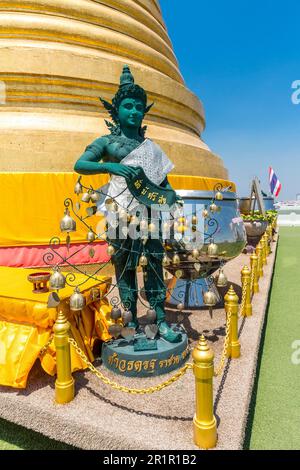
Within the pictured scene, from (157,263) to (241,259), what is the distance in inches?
327

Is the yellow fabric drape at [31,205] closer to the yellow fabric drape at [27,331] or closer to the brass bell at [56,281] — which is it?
the yellow fabric drape at [27,331]

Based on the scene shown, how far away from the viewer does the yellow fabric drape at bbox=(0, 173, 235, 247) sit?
24.2 feet

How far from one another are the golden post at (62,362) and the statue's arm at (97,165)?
5.15 ft

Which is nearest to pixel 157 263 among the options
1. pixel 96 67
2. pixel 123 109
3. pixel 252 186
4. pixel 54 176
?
pixel 123 109

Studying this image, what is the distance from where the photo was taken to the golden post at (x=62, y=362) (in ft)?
9.82

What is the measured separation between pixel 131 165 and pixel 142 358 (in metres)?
2.13

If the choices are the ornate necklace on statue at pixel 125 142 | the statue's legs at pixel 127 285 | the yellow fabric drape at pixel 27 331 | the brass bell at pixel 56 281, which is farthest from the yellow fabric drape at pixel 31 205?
the brass bell at pixel 56 281

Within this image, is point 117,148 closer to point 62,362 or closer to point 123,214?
point 123,214

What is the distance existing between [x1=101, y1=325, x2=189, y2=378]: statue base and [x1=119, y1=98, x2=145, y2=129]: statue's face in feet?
8.55

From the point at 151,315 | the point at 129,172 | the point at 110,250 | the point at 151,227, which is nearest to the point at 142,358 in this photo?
the point at 151,315

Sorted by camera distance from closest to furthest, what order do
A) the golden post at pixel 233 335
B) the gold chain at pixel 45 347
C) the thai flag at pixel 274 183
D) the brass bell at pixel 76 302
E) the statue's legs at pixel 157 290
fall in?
the brass bell at pixel 76 302
the gold chain at pixel 45 347
the golden post at pixel 233 335
the statue's legs at pixel 157 290
the thai flag at pixel 274 183

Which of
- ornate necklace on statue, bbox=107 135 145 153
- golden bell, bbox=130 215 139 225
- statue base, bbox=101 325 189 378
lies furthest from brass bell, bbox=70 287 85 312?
ornate necklace on statue, bbox=107 135 145 153
